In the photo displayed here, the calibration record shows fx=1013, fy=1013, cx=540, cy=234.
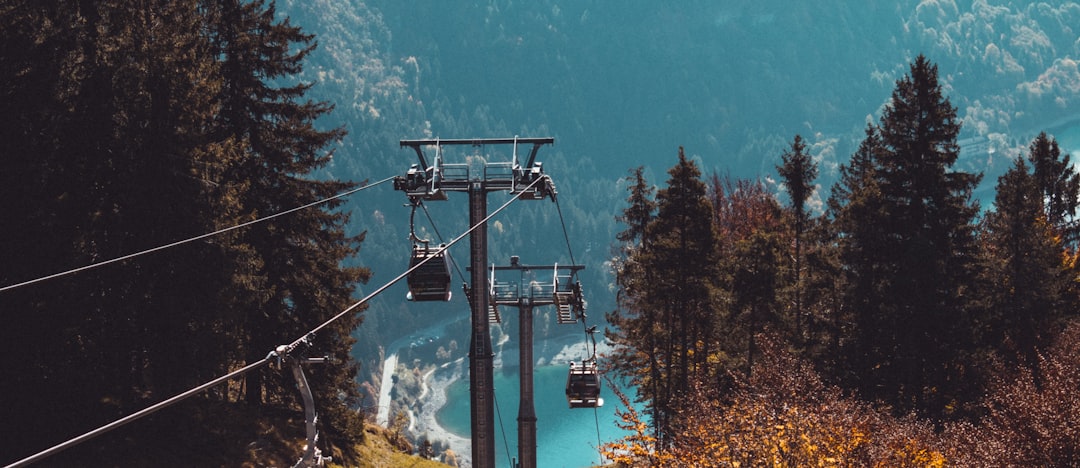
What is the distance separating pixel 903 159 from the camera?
121 feet

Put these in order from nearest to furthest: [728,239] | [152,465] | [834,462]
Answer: [834,462] → [152,465] → [728,239]

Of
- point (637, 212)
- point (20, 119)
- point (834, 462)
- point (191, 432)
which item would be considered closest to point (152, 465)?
point (191, 432)

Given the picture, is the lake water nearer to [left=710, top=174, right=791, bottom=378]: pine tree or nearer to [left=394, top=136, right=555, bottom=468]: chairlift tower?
[left=710, top=174, right=791, bottom=378]: pine tree

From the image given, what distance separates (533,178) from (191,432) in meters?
10.2

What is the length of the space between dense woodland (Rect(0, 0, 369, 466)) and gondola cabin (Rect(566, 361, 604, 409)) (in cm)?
824

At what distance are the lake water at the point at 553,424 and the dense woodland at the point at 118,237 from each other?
7946cm

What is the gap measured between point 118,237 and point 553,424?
129 m

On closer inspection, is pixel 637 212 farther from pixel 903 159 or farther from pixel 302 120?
pixel 302 120

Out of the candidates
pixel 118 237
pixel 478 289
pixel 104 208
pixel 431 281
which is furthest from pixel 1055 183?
pixel 104 208

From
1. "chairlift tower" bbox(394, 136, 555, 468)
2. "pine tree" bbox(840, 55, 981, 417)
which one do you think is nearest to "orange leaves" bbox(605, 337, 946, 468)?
"chairlift tower" bbox(394, 136, 555, 468)

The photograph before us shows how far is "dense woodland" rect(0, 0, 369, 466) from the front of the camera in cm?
2044

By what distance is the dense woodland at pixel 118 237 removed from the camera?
805 inches

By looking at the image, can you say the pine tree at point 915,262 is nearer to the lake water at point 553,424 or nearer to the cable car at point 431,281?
the cable car at point 431,281

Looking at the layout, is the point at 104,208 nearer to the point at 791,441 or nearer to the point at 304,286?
the point at 304,286
